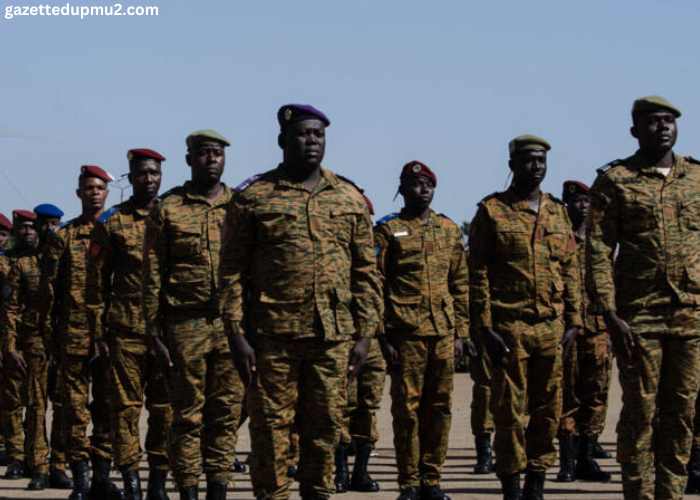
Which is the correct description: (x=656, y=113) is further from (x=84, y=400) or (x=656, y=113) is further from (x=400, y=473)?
(x=84, y=400)

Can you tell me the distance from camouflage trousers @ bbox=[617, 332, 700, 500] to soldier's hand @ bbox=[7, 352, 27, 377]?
6.43 metres

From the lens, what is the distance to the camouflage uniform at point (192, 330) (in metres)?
7.62

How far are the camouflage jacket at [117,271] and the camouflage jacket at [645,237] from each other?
11.3ft

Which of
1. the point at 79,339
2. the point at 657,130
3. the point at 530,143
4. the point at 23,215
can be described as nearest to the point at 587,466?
the point at 530,143

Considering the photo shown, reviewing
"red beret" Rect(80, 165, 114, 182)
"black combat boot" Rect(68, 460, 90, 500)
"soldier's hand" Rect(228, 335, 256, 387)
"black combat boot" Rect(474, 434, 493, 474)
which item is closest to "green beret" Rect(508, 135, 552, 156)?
"soldier's hand" Rect(228, 335, 256, 387)

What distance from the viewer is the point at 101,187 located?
9.77m

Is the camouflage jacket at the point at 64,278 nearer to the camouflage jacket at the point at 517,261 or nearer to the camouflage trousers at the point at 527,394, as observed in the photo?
the camouflage jacket at the point at 517,261

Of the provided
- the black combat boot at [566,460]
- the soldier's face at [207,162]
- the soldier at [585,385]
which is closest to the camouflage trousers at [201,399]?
the soldier's face at [207,162]

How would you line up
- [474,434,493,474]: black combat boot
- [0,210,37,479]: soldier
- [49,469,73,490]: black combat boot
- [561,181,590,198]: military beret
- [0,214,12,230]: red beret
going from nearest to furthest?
[49,469,73,490]: black combat boot, [561,181,590,198]: military beret, [474,434,493,474]: black combat boot, [0,210,37,479]: soldier, [0,214,12,230]: red beret

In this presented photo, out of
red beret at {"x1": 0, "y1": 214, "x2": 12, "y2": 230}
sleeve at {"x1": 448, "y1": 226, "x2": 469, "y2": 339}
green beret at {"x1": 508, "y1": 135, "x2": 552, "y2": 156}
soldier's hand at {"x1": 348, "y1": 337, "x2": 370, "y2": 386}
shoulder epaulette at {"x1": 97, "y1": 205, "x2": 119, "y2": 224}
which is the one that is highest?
green beret at {"x1": 508, "y1": 135, "x2": 552, "y2": 156}

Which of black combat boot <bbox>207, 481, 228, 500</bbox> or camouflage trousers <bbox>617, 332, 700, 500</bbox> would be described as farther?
black combat boot <bbox>207, 481, 228, 500</bbox>

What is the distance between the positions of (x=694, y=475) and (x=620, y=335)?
2.78 metres

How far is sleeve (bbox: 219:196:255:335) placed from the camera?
6422 millimetres

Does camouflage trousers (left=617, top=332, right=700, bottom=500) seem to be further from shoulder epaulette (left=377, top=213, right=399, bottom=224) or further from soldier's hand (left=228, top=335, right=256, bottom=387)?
shoulder epaulette (left=377, top=213, right=399, bottom=224)
